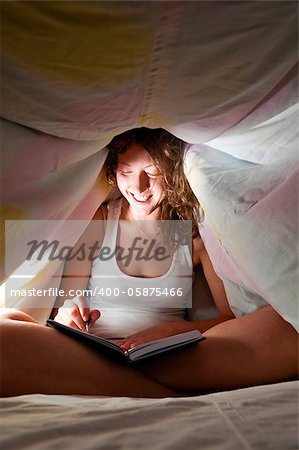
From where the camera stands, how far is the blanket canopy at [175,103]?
510 millimetres

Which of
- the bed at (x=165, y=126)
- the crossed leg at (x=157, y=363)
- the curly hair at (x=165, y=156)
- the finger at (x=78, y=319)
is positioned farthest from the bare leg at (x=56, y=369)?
the curly hair at (x=165, y=156)

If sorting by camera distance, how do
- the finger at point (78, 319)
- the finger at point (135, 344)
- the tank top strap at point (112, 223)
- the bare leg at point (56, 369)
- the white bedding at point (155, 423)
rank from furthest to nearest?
the tank top strap at point (112, 223), the finger at point (78, 319), the finger at point (135, 344), the bare leg at point (56, 369), the white bedding at point (155, 423)

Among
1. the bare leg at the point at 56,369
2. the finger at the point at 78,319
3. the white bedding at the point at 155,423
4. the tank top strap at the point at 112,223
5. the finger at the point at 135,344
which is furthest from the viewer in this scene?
the tank top strap at the point at 112,223

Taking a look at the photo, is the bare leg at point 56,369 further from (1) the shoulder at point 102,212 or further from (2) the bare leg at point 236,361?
(1) the shoulder at point 102,212

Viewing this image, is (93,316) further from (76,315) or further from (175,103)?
(175,103)

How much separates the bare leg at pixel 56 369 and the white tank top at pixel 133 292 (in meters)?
0.33

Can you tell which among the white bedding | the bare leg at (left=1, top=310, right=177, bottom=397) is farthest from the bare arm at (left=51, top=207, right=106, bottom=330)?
the white bedding

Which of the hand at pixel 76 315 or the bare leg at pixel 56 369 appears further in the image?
the hand at pixel 76 315

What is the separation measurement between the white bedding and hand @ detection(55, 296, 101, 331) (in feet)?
1.53

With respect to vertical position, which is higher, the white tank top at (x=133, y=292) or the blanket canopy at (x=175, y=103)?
the blanket canopy at (x=175, y=103)

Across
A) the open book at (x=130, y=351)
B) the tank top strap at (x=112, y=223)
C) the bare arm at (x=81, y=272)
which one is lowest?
the open book at (x=130, y=351)

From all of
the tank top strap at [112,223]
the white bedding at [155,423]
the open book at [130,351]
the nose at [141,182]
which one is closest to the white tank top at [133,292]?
the tank top strap at [112,223]

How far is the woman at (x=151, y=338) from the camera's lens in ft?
2.56

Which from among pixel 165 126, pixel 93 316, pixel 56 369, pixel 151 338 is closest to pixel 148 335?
pixel 151 338
